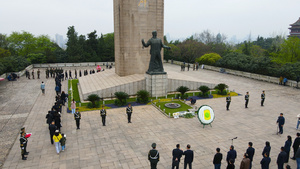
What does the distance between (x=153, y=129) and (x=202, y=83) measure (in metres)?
11.6

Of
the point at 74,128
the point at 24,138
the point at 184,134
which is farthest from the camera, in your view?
the point at 74,128

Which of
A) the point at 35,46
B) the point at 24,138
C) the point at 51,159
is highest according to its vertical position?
the point at 35,46

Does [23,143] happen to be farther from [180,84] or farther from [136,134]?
[180,84]

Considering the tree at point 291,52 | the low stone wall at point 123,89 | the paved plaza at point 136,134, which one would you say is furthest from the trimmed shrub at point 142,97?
the tree at point 291,52

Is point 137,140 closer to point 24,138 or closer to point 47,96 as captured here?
point 24,138

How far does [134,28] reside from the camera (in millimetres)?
23594

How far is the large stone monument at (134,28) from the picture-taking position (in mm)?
23094

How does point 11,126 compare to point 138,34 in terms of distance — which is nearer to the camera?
point 11,126

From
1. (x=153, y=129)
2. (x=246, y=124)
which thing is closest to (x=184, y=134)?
(x=153, y=129)

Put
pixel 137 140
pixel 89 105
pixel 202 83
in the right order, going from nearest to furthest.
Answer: pixel 137 140 → pixel 89 105 → pixel 202 83

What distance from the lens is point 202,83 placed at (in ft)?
74.3

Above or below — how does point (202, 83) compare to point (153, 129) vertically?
above

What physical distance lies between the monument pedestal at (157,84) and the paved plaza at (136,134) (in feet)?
9.60

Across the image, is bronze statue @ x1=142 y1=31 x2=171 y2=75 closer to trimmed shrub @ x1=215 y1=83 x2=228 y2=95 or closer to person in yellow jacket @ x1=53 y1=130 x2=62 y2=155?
trimmed shrub @ x1=215 y1=83 x2=228 y2=95
